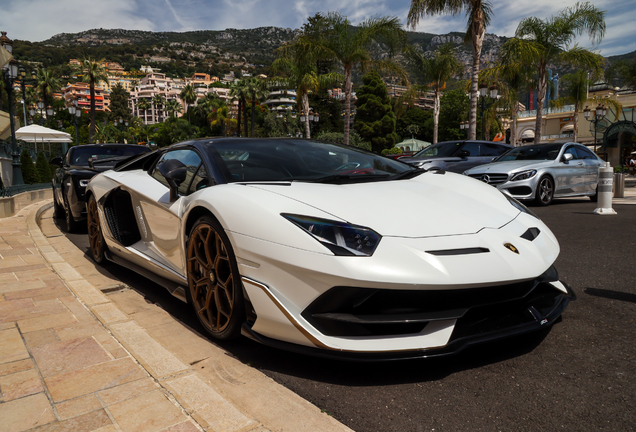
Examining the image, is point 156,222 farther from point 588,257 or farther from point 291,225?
point 588,257

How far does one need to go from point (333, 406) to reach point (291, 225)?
793mm

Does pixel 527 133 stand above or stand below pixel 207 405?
above

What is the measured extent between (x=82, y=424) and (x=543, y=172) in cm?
899

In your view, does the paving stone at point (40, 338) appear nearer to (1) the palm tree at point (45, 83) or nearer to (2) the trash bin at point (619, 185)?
(2) the trash bin at point (619, 185)

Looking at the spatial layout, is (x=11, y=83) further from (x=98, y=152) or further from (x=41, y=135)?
(x=98, y=152)

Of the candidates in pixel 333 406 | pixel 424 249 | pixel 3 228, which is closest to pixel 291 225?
pixel 424 249

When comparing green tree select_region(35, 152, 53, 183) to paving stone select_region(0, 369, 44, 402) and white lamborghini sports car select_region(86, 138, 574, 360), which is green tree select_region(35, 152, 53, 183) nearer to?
white lamborghini sports car select_region(86, 138, 574, 360)

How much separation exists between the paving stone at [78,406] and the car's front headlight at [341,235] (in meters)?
1.11

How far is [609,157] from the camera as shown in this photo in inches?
1695

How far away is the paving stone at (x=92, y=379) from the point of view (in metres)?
2.04

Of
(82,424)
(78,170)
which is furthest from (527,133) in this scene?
(82,424)

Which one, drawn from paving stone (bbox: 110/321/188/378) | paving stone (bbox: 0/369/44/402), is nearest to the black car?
paving stone (bbox: 110/321/188/378)

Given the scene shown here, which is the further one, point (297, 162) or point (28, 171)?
point (28, 171)

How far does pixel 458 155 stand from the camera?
11125 mm
